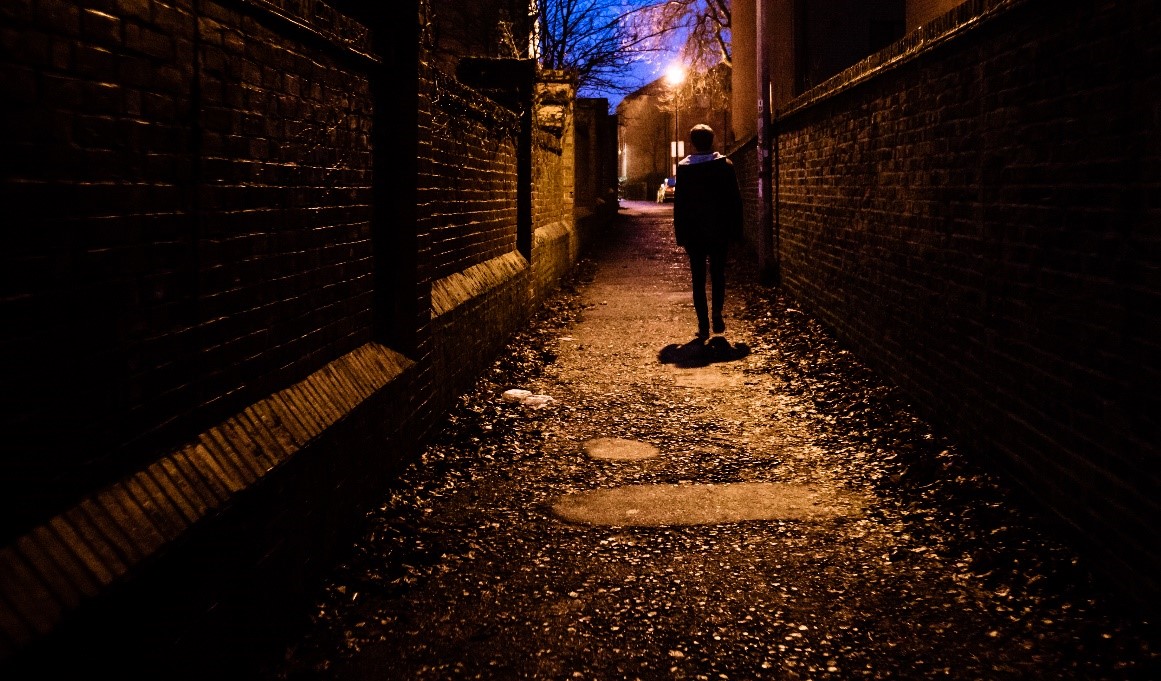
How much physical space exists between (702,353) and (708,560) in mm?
4955

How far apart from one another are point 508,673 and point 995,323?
306cm

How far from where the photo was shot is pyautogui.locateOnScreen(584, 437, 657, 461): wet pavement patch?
5.44 meters

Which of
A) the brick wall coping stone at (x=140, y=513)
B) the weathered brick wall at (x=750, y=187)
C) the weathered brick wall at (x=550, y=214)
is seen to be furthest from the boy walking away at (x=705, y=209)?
the weathered brick wall at (x=750, y=187)

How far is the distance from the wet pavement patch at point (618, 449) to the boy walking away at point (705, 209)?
3361 millimetres

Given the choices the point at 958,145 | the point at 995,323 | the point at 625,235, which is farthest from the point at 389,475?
the point at 625,235

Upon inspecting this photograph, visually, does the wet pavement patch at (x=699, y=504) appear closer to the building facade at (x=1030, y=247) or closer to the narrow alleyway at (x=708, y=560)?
the narrow alleyway at (x=708, y=560)

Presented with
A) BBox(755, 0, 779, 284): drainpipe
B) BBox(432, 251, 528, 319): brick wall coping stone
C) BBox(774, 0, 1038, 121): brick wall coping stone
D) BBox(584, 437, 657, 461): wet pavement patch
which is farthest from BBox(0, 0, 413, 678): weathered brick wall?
BBox(755, 0, 779, 284): drainpipe

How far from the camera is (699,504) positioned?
4566 mm

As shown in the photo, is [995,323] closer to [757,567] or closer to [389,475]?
[757,567]

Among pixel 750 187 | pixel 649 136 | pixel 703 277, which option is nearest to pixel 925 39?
pixel 703 277

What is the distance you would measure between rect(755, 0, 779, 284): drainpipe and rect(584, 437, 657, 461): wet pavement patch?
836 centimetres

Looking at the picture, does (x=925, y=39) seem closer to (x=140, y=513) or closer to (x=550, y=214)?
(x=140, y=513)

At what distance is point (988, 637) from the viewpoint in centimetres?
310

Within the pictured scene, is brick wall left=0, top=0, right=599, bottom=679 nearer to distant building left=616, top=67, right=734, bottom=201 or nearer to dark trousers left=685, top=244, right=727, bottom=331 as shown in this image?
dark trousers left=685, top=244, right=727, bottom=331
